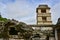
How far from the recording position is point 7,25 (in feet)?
56.9

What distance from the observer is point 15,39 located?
17.5 meters

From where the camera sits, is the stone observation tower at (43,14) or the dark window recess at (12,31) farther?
the stone observation tower at (43,14)

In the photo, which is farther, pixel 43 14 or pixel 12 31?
pixel 43 14

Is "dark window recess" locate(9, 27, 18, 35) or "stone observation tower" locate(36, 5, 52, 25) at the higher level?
"stone observation tower" locate(36, 5, 52, 25)

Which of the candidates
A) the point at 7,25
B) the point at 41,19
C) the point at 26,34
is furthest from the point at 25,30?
the point at 41,19

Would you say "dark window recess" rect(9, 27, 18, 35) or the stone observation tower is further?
the stone observation tower

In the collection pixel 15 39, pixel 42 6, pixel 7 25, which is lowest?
pixel 15 39

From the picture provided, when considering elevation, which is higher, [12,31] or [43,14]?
[43,14]

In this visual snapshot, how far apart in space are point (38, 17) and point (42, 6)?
7.70ft

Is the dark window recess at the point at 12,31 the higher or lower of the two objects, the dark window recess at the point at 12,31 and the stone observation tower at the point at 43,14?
the lower

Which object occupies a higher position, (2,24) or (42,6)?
(42,6)

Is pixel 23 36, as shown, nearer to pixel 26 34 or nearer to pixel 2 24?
pixel 26 34

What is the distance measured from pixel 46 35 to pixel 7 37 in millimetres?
3211

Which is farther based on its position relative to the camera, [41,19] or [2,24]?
[41,19]
